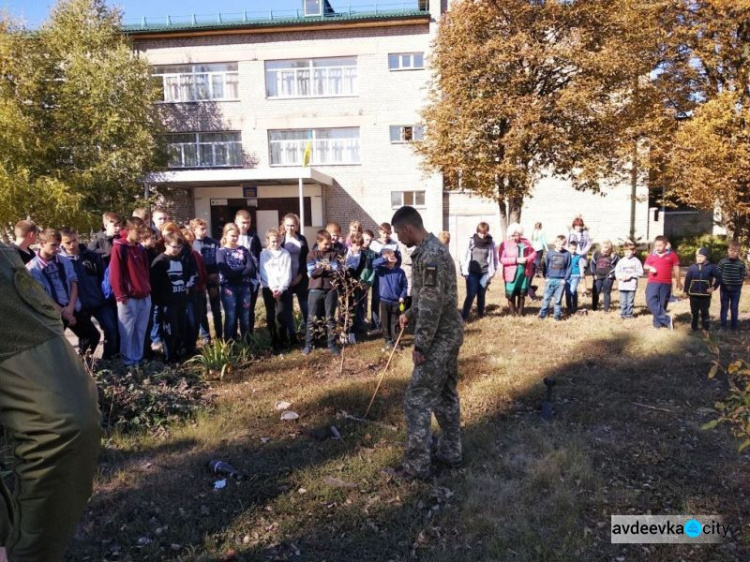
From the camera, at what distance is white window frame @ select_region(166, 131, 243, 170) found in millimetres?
24641

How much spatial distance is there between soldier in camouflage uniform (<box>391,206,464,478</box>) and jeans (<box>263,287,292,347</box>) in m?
3.95

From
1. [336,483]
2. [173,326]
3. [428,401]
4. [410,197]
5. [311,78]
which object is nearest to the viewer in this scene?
[428,401]

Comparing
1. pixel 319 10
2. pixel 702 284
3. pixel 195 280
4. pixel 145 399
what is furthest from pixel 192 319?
pixel 319 10

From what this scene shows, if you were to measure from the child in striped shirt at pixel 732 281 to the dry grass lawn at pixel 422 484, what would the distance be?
2875mm

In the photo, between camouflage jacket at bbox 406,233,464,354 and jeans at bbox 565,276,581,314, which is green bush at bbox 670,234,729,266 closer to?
jeans at bbox 565,276,581,314

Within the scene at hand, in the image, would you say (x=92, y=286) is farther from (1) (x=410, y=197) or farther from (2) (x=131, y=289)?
(1) (x=410, y=197)

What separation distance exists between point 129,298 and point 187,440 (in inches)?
91.8

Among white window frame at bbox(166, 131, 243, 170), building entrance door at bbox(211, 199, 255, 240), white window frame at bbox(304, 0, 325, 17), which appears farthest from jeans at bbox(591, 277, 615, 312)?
white window frame at bbox(304, 0, 325, 17)

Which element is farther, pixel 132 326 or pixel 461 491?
pixel 132 326

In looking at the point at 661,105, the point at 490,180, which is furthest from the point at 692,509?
the point at 661,105

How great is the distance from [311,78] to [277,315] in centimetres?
1932

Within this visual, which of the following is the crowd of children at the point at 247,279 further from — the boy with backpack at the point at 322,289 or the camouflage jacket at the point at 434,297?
the camouflage jacket at the point at 434,297

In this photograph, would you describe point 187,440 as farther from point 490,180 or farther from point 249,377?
point 490,180

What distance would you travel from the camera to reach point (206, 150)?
81.8 feet
